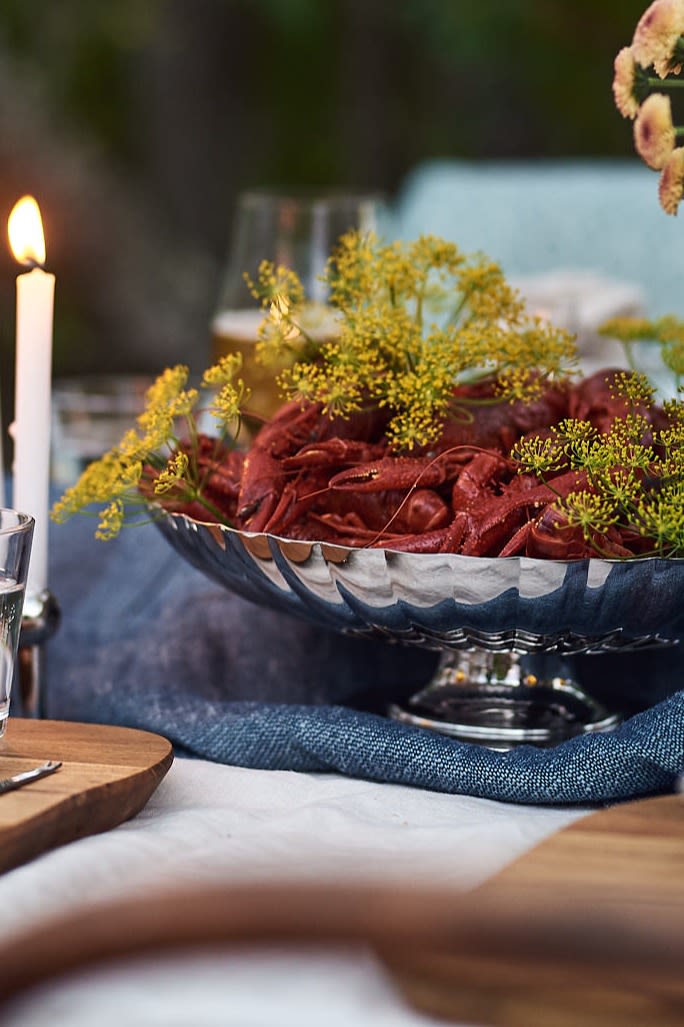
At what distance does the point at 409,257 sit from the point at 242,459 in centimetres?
18

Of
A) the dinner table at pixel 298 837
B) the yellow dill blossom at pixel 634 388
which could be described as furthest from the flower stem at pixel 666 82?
the dinner table at pixel 298 837

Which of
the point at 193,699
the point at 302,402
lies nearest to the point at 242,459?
the point at 302,402

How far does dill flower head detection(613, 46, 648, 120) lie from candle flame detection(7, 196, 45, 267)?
0.34 m

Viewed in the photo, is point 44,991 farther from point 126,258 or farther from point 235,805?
point 126,258

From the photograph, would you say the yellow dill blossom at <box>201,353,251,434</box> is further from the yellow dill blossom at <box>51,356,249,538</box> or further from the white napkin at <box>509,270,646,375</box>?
the white napkin at <box>509,270,646,375</box>

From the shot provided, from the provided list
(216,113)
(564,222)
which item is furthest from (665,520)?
(216,113)

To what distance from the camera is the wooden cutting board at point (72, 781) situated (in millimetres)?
603

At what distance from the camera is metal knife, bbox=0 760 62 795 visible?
629 millimetres

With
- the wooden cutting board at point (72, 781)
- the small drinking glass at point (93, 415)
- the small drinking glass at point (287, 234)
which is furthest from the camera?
the small drinking glass at point (93, 415)

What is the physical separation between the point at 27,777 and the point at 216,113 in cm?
395

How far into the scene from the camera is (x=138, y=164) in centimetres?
422

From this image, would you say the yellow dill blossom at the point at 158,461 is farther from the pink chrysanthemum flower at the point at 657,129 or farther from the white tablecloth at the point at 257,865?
the pink chrysanthemum flower at the point at 657,129

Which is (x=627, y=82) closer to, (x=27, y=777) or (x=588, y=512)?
(x=588, y=512)

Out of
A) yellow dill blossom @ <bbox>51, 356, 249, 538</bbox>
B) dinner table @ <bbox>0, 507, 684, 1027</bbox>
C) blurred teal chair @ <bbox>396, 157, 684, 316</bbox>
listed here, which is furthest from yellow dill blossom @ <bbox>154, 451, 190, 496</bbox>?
blurred teal chair @ <bbox>396, 157, 684, 316</bbox>
